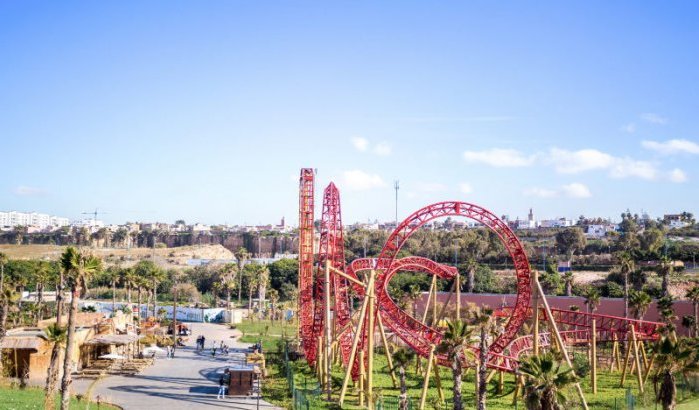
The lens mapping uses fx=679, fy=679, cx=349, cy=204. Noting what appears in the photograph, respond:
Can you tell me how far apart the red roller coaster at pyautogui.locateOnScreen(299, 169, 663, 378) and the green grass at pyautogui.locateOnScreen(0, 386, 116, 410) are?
13.3m

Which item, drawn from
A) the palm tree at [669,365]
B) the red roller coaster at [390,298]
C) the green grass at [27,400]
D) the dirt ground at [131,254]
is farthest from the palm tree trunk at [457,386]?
the dirt ground at [131,254]

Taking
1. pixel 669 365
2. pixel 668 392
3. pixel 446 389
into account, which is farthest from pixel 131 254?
pixel 668 392

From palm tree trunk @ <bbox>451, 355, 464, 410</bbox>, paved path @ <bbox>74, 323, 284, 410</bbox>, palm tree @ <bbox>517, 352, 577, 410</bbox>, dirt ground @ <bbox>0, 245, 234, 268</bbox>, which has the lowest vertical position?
paved path @ <bbox>74, 323, 284, 410</bbox>

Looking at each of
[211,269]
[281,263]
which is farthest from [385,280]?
[211,269]

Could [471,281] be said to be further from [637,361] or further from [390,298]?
[637,361]

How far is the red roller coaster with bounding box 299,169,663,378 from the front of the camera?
128 feet

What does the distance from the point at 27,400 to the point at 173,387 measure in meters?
9.33

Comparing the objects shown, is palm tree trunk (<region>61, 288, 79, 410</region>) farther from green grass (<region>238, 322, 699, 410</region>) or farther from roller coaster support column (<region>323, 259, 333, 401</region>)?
roller coaster support column (<region>323, 259, 333, 401</region>)

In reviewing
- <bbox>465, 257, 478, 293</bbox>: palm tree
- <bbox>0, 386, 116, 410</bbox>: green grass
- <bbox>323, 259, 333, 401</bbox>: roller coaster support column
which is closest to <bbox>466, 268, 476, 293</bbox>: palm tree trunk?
<bbox>465, 257, 478, 293</bbox>: palm tree

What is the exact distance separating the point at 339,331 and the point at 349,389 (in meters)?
6.57

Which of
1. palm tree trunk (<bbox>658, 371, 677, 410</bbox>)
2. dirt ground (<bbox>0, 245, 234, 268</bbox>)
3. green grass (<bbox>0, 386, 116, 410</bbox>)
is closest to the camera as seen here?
palm tree trunk (<bbox>658, 371, 677, 410</bbox>)

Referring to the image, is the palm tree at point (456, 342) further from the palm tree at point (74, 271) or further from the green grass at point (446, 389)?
the palm tree at point (74, 271)

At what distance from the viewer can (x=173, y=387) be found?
40125mm

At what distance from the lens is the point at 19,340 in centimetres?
4119
